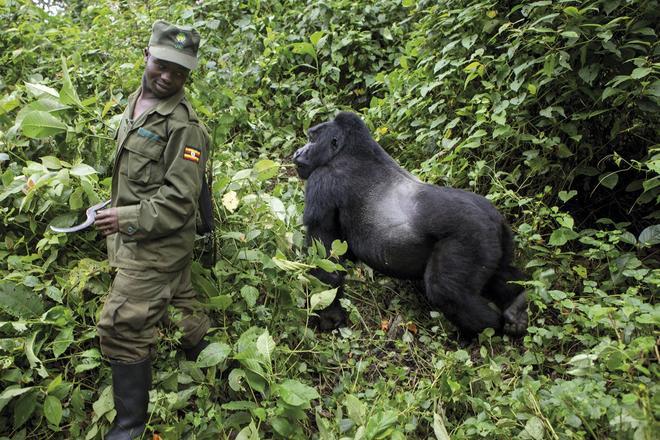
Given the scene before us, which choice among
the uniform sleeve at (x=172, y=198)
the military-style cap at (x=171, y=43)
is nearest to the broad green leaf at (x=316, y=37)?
the military-style cap at (x=171, y=43)

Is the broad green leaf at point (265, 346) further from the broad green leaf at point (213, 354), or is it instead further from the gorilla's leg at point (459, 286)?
the gorilla's leg at point (459, 286)

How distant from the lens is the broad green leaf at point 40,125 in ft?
9.68

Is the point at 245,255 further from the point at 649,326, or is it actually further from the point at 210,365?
the point at 649,326

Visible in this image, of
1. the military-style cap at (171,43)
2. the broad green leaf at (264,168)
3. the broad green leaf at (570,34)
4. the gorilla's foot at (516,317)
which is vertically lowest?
the gorilla's foot at (516,317)

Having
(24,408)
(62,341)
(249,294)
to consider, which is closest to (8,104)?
(62,341)

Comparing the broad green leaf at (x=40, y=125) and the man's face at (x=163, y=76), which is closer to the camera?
the man's face at (x=163, y=76)

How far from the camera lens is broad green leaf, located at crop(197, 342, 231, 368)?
2.59 meters

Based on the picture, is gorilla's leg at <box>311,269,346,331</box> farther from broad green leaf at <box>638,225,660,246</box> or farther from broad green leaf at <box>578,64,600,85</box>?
broad green leaf at <box>578,64,600,85</box>

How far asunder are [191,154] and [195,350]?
1.09m

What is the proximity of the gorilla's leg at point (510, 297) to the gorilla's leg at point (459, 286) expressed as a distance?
80 mm

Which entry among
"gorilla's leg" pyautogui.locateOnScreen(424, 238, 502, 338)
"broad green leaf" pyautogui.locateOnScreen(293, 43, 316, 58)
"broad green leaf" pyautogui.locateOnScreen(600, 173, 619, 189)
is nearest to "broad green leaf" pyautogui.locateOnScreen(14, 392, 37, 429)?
"gorilla's leg" pyautogui.locateOnScreen(424, 238, 502, 338)

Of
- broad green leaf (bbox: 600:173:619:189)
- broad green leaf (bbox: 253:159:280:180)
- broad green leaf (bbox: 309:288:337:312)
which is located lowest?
broad green leaf (bbox: 309:288:337:312)

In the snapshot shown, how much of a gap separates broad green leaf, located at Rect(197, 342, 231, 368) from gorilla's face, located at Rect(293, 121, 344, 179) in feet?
4.70

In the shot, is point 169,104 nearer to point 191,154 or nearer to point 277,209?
point 191,154
